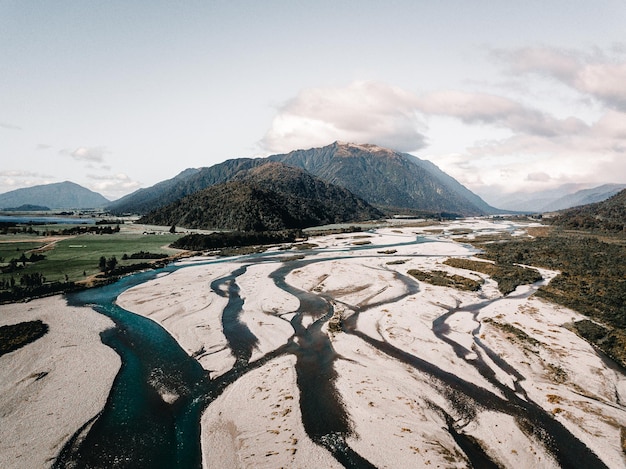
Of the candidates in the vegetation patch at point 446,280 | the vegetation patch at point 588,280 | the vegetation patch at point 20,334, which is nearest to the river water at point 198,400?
the vegetation patch at point 20,334

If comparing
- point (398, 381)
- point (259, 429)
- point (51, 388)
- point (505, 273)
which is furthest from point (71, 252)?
point (505, 273)

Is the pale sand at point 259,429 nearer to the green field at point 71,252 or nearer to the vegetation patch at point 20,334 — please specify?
the vegetation patch at point 20,334

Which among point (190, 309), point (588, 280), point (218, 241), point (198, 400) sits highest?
point (218, 241)

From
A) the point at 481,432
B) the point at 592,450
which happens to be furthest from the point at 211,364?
the point at 592,450

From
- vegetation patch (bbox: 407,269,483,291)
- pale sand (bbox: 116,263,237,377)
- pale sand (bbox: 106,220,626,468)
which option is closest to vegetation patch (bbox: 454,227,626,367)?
pale sand (bbox: 106,220,626,468)

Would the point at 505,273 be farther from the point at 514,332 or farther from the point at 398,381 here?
the point at 398,381

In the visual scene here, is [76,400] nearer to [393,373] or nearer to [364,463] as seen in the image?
[364,463]
